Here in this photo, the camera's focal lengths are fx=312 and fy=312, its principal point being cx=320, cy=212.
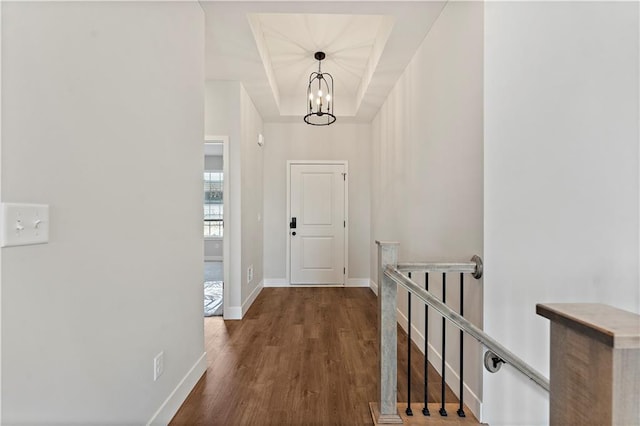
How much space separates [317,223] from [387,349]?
11.0 ft

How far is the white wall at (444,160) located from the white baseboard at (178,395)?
1.71 meters

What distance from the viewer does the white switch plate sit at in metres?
0.83

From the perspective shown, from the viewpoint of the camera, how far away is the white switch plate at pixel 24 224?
0.83 meters

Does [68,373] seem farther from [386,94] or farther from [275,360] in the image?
[386,94]

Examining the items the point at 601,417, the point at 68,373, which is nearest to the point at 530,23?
the point at 601,417

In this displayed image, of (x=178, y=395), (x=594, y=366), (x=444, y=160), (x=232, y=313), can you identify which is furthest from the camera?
(x=232, y=313)

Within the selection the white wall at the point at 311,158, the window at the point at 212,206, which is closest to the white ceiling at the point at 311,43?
the white wall at the point at 311,158

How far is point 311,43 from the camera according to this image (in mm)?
3141

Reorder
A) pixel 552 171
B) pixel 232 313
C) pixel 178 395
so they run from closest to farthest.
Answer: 1. pixel 552 171
2. pixel 178 395
3. pixel 232 313

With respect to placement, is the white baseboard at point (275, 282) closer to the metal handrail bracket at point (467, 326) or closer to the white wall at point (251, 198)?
the white wall at point (251, 198)

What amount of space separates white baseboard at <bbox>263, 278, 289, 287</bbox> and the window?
131 inches

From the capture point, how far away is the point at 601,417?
439 mm

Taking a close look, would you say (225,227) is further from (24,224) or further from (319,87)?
(24,224)

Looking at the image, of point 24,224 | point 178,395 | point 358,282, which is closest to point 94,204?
point 24,224
